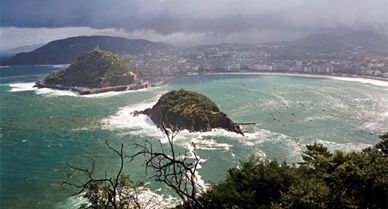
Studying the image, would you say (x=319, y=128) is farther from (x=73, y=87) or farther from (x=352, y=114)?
(x=73, y=87)

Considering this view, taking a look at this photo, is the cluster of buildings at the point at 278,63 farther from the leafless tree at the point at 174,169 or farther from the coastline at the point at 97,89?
the leafless tree at the point at 174,169

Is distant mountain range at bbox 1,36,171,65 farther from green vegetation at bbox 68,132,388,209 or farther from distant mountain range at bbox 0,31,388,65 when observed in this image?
green vegetation at bbox 68,132,388,209

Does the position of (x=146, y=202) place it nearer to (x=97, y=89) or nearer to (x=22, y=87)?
(x=97, y=89)

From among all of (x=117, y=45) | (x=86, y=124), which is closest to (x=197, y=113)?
(x=86, y=124)

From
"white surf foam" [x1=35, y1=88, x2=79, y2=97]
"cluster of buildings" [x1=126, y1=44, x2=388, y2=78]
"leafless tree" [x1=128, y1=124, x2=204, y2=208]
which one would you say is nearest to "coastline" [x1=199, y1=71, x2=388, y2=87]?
"cluster of buildings" [x1=126, y1=44, x2=388, y2=78]

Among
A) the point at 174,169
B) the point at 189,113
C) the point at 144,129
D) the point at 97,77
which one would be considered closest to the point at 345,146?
the point at 189,113

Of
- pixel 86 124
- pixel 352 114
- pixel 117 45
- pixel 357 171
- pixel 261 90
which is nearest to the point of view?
pixel 357 171

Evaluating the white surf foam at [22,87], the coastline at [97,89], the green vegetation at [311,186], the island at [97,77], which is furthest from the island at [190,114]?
the white surf foam at [22,87]
